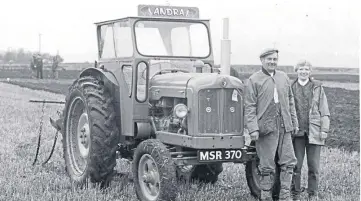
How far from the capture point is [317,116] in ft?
23.8

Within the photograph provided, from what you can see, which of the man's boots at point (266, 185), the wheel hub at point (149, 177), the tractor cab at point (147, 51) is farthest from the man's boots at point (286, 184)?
the tractor cab at point (147, 51)

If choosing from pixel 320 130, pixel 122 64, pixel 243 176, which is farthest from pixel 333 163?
pixel 122 64

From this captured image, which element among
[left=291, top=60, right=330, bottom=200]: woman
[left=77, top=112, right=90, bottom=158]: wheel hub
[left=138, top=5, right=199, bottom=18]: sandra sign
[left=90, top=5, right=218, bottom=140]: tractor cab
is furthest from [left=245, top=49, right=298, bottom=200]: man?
[left=77, top=112, right=90, bottom=158]: wheel hub

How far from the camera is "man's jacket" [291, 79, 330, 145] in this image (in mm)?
7207

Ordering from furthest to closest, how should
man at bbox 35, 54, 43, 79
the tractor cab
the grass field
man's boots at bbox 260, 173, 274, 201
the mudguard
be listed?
man at bbox 35, 54, 43, 79 < the mudguard < the tractor cab < the grass field < man's boots at bbox 260, 173, 274, 201

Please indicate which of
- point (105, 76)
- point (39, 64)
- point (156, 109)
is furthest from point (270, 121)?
point (39, 64)

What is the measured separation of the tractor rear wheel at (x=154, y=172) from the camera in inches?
252

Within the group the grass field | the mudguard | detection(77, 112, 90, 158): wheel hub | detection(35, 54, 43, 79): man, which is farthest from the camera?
detection(35, 54, 43, 79): man

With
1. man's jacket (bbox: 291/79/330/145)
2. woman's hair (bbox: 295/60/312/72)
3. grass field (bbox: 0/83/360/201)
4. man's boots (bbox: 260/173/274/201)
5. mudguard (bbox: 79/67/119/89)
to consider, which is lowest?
grass field (bbox: 0/83/360/201)

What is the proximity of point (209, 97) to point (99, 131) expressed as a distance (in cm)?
154

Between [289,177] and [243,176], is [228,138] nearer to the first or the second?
[289,177]

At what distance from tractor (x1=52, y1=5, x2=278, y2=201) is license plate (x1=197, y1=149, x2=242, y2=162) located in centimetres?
1

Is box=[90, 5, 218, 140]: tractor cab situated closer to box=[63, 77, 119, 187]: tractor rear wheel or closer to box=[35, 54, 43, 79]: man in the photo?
box=[63, 77, 119, 187]: tractor rear wheel

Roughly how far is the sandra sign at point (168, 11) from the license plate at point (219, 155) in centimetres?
213
